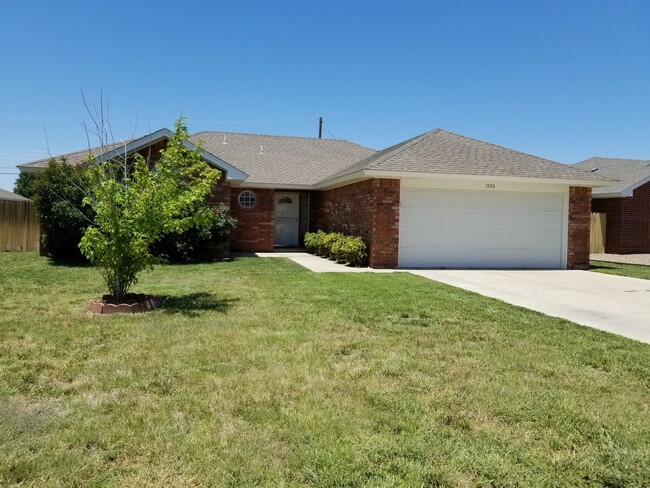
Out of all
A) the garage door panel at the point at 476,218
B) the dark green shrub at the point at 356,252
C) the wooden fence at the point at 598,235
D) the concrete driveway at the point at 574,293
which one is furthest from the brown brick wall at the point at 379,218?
the wooden fence at the point at 598,235

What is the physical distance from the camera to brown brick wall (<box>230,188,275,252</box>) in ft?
63.2

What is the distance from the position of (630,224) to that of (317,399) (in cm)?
2178

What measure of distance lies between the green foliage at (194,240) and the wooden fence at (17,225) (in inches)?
250

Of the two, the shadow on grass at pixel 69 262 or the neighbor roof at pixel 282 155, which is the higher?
the neighbor roof at pixel 282 155

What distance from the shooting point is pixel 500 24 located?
45.3ft

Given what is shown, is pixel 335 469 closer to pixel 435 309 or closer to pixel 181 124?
pixel 435 309

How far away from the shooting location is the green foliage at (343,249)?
1445 cm

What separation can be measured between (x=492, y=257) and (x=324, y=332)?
10197 millimetres

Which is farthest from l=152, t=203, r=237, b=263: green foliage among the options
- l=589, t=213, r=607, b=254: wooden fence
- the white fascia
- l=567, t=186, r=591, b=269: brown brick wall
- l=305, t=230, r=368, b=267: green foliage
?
l=589, t=213, r=607, b=254: wooden fence

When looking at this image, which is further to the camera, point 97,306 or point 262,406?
point 97,306

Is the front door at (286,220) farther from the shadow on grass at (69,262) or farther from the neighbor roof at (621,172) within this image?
the neighbor roof at (621,172)

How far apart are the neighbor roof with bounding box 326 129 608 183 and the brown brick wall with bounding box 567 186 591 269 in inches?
26.3

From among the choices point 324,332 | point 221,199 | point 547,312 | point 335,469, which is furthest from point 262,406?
point 221,199

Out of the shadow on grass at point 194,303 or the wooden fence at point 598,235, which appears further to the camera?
the wooden fence at point 598,235
